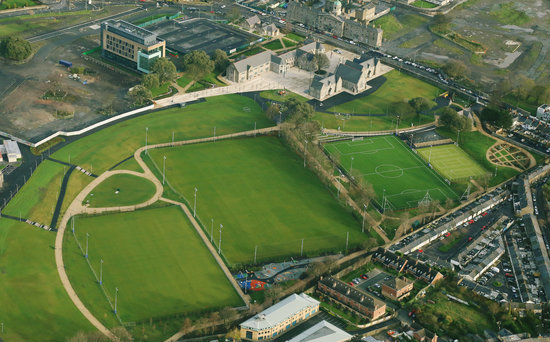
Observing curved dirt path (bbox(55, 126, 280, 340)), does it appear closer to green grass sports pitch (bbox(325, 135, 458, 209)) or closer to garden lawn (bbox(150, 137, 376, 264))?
garden lawn (bbox(150, 137, 376, 264))

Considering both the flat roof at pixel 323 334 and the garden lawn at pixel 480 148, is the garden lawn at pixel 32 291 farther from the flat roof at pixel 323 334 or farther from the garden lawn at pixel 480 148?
the garden lawn at pixel 480 148

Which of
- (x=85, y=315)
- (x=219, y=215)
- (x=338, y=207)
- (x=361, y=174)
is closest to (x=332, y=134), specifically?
(x=361, y=174)

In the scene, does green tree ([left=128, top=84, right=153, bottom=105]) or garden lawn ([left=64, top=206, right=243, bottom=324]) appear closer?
garden lawn ([left=64, top=206, right=243, bottom=324])

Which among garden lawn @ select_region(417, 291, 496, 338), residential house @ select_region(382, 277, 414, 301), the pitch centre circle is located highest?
residential house @ select_region(382, 277, 414, 301)

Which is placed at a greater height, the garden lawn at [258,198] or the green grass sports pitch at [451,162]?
the garden lawn at [258,198]

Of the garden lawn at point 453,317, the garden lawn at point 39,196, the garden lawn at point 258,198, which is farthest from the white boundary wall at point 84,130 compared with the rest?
the garden lawn at point 453,317

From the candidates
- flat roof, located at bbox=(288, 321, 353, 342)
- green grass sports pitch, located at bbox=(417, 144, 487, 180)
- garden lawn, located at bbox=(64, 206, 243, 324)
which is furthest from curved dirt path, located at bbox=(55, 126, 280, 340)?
green grass sports pitch, located at bbox=(417, 144, 487, 180)

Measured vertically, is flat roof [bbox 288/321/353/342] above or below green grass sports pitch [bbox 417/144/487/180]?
above
